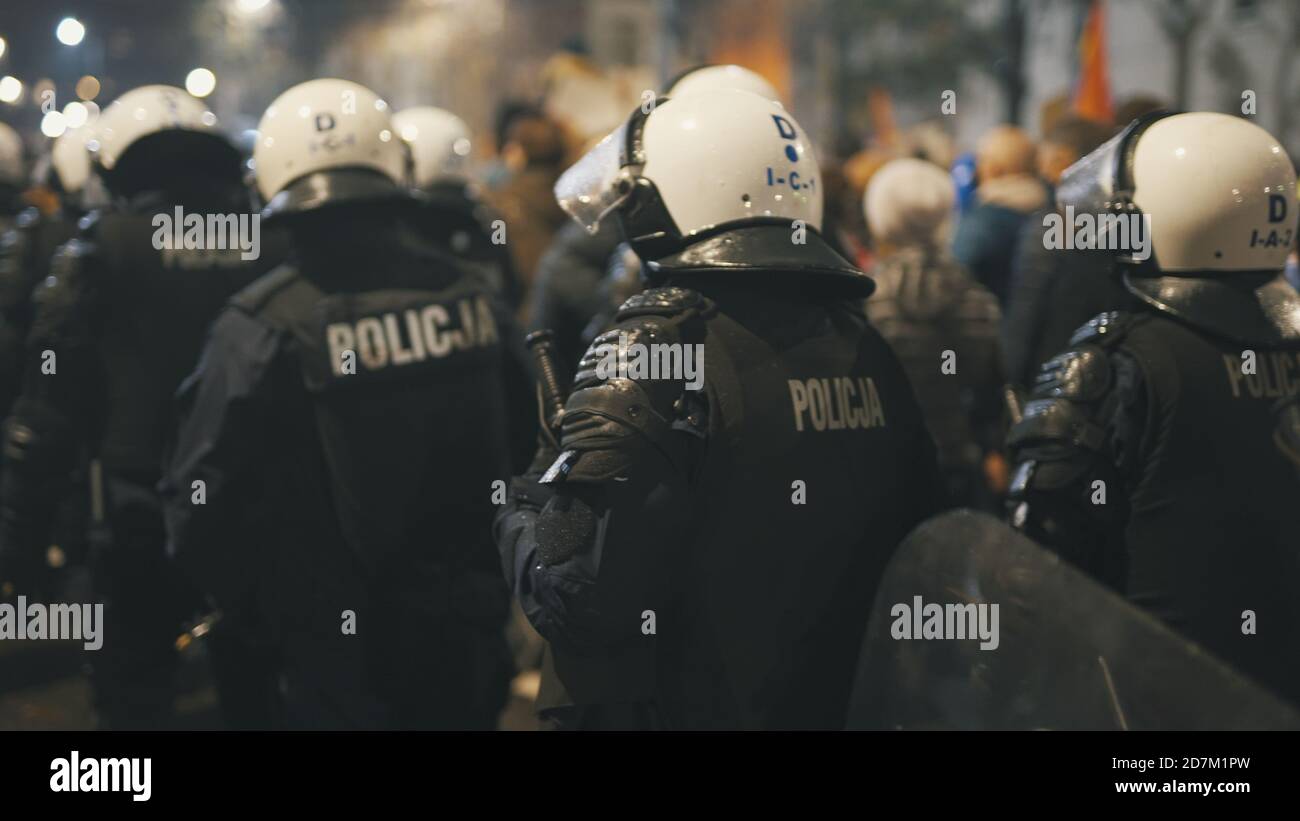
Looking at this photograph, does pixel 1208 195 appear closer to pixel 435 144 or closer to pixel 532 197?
pixel 435 144

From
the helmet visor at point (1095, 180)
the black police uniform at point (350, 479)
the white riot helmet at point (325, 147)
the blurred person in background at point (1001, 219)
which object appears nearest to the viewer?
the helmet visor at point (1095, 180)

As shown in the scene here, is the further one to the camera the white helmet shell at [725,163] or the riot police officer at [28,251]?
the riot police officer at [28,251]

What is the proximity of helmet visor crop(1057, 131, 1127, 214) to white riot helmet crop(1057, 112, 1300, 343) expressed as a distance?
0.06 feet

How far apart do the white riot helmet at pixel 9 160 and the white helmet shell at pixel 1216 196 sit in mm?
5955

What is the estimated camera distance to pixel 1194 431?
2914mm

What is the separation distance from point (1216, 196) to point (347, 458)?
6.98 ft

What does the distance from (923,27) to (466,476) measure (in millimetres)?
19740

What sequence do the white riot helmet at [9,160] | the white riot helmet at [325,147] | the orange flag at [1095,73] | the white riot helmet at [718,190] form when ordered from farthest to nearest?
1. the orange flag at [1095,73]
2. the white riot helmet at [9,160]
3. the white riot helmet at [325,147]
4. the white riot helmet at [718,190]

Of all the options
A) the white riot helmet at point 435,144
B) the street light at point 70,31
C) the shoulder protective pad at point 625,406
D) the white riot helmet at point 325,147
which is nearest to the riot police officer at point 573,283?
the white riot helmet at point 435,144

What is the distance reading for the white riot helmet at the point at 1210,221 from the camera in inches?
118

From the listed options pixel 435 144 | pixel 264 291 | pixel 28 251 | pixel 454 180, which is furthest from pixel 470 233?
pixel 264 291

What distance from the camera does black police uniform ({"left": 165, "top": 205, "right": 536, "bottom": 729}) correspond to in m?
3.51

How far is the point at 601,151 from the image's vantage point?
9.37 ft

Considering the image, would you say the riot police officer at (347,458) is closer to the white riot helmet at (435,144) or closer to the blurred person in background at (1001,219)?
the white riot helmet at (435,144)
